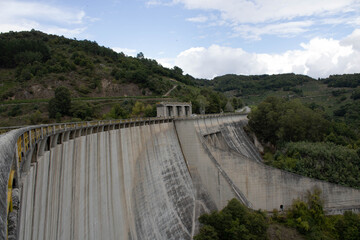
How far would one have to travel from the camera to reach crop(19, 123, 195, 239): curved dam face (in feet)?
28.4

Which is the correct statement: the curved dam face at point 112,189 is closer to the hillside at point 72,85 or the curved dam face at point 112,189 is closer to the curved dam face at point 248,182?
the curved dam face at point 248,182

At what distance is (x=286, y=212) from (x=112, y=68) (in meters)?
61.7

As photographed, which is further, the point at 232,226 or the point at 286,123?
the point at 286,123

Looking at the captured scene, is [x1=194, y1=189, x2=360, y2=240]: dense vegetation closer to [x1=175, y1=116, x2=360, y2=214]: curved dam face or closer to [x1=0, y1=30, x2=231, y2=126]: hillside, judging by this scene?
[x1=175, y1=116, x2=360, y2=214]: curved dam face

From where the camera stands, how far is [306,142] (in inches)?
1441

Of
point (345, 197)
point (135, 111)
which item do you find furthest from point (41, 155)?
point (135, 111)

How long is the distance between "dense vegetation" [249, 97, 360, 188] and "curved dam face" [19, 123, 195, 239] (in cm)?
1449

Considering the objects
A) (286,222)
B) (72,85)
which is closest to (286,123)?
(286,222)

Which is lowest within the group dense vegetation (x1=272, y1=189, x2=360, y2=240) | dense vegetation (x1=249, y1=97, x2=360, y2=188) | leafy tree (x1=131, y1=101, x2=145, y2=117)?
dense vegetation (x1=272, y1=189, x2=360, y2=240)

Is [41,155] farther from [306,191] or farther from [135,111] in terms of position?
[135,111]

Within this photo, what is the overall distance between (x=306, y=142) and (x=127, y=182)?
27.7 m

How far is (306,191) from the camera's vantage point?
80.0 ft

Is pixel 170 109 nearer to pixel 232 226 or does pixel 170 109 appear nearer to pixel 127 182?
pixel 127 182

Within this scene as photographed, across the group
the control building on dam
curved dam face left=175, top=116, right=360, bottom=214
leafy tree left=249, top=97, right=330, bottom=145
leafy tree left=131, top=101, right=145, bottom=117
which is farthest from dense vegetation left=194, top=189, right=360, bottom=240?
leafy tree left=131, top=101, right=145, bottom=117
